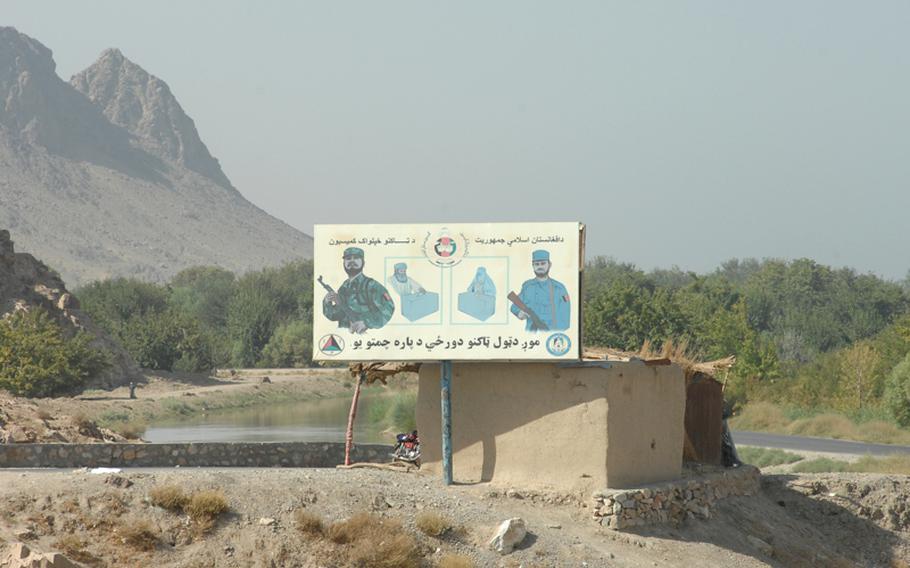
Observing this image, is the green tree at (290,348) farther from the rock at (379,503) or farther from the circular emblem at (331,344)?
the rock at (379,503)

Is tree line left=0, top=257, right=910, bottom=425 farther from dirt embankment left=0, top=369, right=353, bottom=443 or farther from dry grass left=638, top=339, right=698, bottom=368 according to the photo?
dirt embankment left=0, top=369, right=353, bottom=443

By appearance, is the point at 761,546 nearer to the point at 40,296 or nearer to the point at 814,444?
the point at 814,444

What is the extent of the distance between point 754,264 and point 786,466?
504ft

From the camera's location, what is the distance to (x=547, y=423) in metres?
20.1

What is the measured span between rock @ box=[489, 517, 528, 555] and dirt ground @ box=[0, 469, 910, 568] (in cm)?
10

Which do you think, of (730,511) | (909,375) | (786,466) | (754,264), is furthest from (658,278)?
(730,511)

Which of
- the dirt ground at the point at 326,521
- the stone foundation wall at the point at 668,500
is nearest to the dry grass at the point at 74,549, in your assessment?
the dirt ground at the point at 326,521

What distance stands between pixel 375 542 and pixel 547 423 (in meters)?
4.01

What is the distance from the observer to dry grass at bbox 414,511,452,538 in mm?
18000

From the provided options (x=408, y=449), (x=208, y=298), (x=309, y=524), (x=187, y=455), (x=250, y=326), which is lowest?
(x=309, y=524)

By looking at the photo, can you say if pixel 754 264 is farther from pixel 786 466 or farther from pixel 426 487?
pixel 426 487

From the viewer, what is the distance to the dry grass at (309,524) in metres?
17.5

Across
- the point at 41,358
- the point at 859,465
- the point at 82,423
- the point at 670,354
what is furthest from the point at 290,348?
the point at 670,354

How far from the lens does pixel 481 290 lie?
2073 cm
